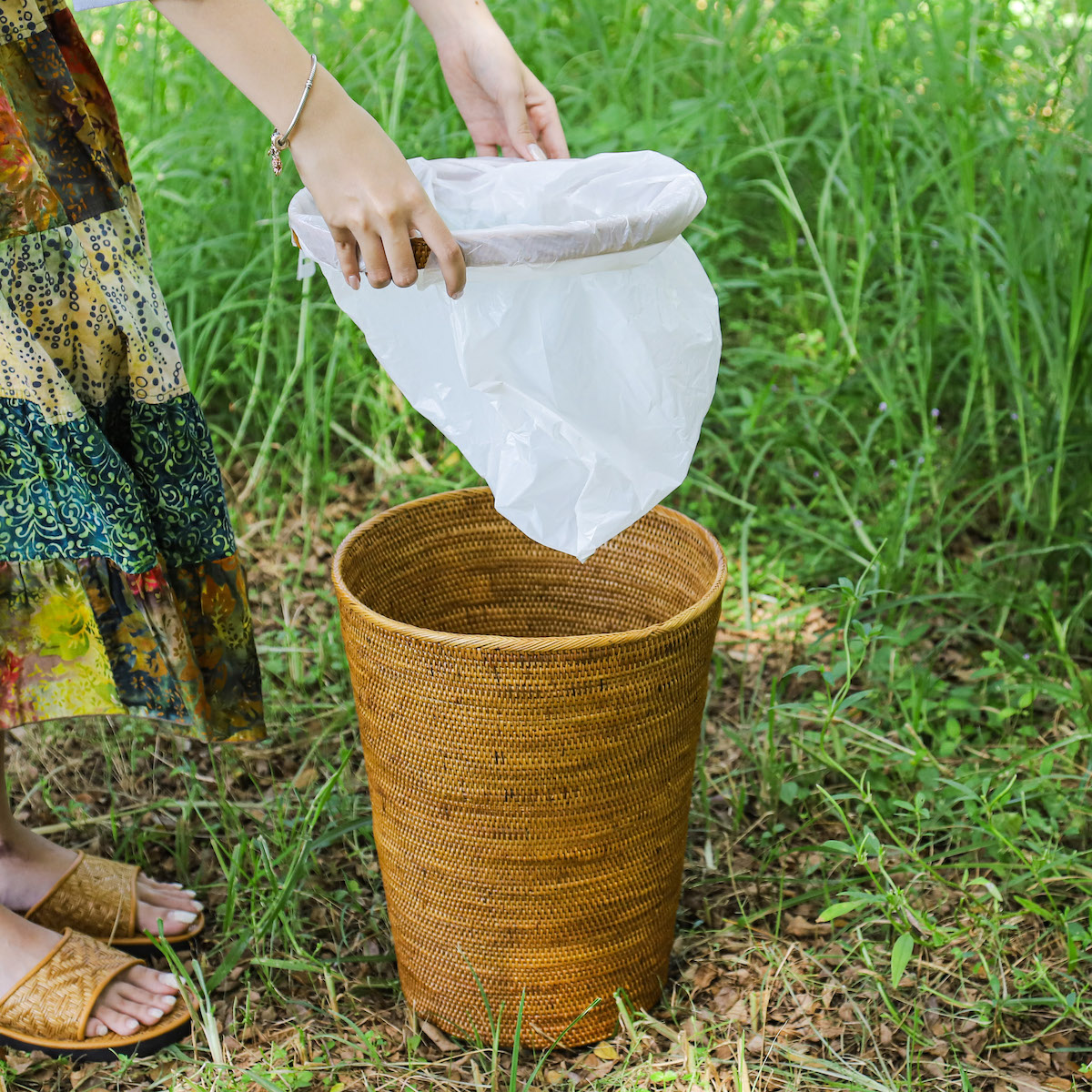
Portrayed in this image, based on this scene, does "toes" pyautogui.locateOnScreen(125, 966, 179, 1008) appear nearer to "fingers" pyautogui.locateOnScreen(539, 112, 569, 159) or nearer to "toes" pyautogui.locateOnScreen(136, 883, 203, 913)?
"toes" pyautogui.locateOnScreen(136, 883, 203, 913)

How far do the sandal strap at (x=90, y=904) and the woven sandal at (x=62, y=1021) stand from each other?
112 millimetres

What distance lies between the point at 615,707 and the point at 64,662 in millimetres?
676

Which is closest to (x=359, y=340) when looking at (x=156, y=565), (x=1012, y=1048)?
(x=156, y=565)

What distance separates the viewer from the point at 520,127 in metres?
1.40

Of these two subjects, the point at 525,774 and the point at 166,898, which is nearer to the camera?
the point at 525,774

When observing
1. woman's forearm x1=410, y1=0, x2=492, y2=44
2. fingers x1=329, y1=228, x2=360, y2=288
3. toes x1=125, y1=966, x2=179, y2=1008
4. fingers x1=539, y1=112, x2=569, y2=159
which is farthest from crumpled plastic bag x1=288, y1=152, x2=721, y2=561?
toes x1=125, y1=966, x2=179, y2=1008

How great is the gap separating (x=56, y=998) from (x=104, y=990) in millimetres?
55

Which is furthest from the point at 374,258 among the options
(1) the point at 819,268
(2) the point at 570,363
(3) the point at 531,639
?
(1) the point at 819,268

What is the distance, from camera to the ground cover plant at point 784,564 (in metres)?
1.44

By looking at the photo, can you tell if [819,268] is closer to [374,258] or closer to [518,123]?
[518,123]

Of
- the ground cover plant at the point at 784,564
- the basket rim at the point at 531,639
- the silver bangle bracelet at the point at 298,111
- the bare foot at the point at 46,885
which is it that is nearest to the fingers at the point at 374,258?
the silver bangle bracelet at the point at 298,111

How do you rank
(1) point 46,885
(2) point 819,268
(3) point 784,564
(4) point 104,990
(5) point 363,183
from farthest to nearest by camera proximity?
(2) point 819,268, (3) point 784,564, (1) point 46,885, (4) point 104,990, (5) point 363,183

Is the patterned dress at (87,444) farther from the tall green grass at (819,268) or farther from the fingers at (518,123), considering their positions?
the tall green grass at (819,268)

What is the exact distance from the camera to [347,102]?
100 centimetres
